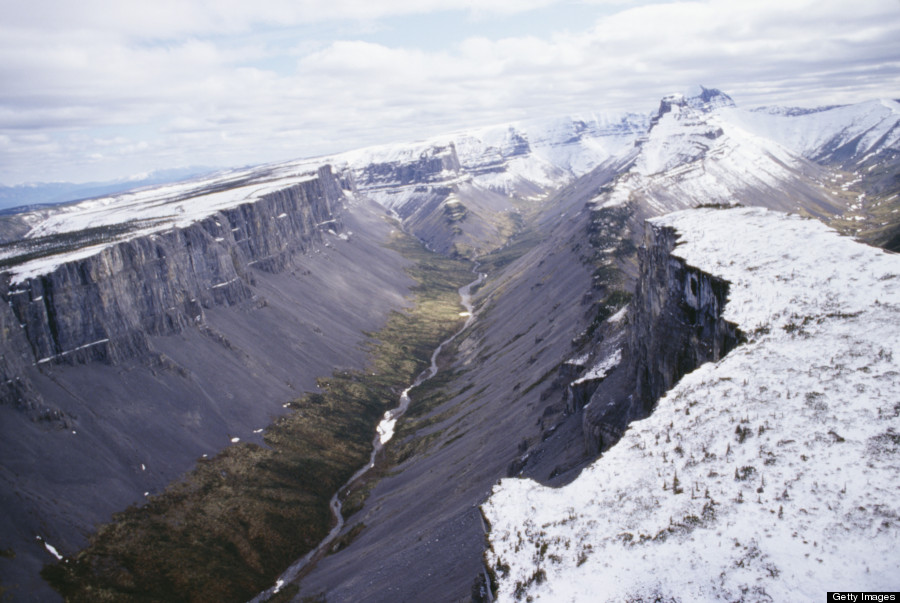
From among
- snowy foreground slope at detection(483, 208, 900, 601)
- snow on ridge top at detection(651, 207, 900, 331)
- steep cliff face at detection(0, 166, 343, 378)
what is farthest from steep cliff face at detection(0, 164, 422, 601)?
snow on ridge top at detection(651, 207, 900, 331)

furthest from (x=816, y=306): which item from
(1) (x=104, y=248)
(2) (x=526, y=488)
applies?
(1) (x=104, y=248)

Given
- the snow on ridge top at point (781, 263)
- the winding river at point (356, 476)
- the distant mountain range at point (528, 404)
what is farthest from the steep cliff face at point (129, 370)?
the snow on ridge top at point (781, 263)

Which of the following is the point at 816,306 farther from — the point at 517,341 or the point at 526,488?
the point at 517,341

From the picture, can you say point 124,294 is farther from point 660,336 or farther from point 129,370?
point 660,336

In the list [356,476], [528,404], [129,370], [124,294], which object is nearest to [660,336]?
[528,404]

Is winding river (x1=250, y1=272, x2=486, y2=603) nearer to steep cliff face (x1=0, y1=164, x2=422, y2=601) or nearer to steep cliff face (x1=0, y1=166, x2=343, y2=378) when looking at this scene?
steep cliff face (x1=0, y1=164, x2=422, y2=601)
